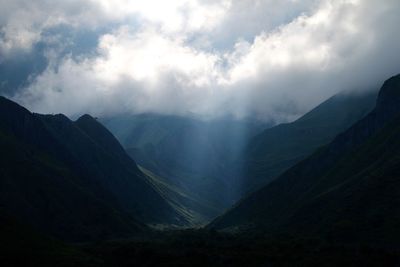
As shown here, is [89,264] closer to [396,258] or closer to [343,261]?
[343,261]

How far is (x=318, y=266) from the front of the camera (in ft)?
614

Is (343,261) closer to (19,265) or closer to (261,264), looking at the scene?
(261,264)

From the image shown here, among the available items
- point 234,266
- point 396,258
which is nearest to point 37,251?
point 234,266

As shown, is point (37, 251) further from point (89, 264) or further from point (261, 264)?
point (261, 264)

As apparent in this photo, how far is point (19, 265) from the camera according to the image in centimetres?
17588

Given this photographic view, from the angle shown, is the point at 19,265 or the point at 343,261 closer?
the point at 19,265

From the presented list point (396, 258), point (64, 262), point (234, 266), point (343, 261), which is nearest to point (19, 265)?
point (64, 262)

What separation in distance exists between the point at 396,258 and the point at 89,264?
360ft

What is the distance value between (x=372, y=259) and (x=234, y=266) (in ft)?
163

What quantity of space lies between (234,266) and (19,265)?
76.2m

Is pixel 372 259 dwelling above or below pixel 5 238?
below

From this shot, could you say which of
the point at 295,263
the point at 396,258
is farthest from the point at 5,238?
the point at 396,258

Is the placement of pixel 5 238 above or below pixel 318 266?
above

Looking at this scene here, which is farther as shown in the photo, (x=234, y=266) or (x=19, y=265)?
(x=234, y=266)
